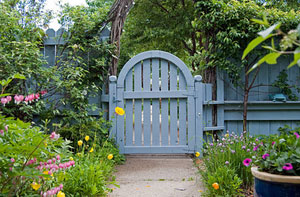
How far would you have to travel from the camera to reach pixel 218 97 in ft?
15.4

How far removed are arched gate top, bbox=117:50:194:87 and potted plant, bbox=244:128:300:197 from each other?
8.32 ft

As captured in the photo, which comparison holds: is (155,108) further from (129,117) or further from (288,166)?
(288,166)

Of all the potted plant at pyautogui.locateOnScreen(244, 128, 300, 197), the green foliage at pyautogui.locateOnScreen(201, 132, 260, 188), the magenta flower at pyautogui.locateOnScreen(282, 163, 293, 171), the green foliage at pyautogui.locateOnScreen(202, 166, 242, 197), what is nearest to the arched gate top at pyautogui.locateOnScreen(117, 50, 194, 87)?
the green foliage at pyautogui.locateOnScreen(201, 132, 260, 188)

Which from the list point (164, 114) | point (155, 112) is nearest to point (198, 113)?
point (164, 114)

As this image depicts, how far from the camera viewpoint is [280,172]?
186cm

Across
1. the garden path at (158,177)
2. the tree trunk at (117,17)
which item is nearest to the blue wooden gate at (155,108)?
the garden path at (158,177)

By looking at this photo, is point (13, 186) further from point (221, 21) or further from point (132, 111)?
point (221, 21)

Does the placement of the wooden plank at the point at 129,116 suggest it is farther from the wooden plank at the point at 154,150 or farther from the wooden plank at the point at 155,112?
the wooden plank at the point at 155,112

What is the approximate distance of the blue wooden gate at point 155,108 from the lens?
4484mm

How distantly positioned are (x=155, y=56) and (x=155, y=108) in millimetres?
779

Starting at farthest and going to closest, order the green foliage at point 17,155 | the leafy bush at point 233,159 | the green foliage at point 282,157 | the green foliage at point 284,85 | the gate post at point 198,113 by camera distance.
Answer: the green foliage at point 284,85 < the gate post at point 198,113 < the leafy bush at point 233,159 < the green foliage at point 282,157 < the green foliage at point 17,155

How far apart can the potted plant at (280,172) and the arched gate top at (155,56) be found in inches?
99.8

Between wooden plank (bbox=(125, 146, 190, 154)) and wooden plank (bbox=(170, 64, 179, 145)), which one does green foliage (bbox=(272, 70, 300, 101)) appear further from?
wooden plank (bbox=(125, 146, 190, 154))

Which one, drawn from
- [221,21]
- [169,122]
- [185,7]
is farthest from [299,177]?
[185,7]
